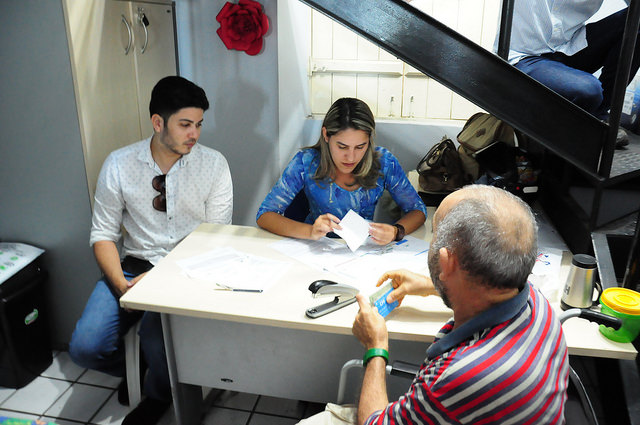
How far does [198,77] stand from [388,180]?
1.58 metres

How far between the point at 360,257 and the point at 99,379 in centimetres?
150

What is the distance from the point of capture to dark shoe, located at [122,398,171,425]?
2.14m

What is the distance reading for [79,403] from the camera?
232cm

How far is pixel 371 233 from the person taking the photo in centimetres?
197

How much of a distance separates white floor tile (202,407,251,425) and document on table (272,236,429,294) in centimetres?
82

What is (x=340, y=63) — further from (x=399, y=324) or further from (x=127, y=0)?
(x=399, y=324)

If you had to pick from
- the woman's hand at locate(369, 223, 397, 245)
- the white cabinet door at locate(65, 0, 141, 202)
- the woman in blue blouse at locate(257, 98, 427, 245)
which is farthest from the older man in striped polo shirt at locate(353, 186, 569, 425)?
the white cabinet door at locate(65, 0, 141, 202)

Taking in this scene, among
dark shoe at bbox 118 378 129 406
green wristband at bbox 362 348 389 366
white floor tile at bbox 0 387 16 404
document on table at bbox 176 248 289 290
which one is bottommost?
white floor tile at bbox 0 387 16 404

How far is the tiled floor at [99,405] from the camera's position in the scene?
2.22 m

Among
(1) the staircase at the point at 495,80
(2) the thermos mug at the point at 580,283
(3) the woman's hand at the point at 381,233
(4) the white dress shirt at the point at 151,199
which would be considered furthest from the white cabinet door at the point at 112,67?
(2) the thermos mug at the point at 580,283

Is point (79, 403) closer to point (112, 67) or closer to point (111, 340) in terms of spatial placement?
point (111, 340)

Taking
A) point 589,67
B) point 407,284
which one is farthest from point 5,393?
point 589,67

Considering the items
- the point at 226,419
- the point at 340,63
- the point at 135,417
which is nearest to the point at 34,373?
the point at 135,417

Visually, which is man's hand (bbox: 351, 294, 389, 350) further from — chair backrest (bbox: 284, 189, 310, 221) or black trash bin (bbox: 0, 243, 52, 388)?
black trash bin (bbox: 0, 243, 52, 388)
